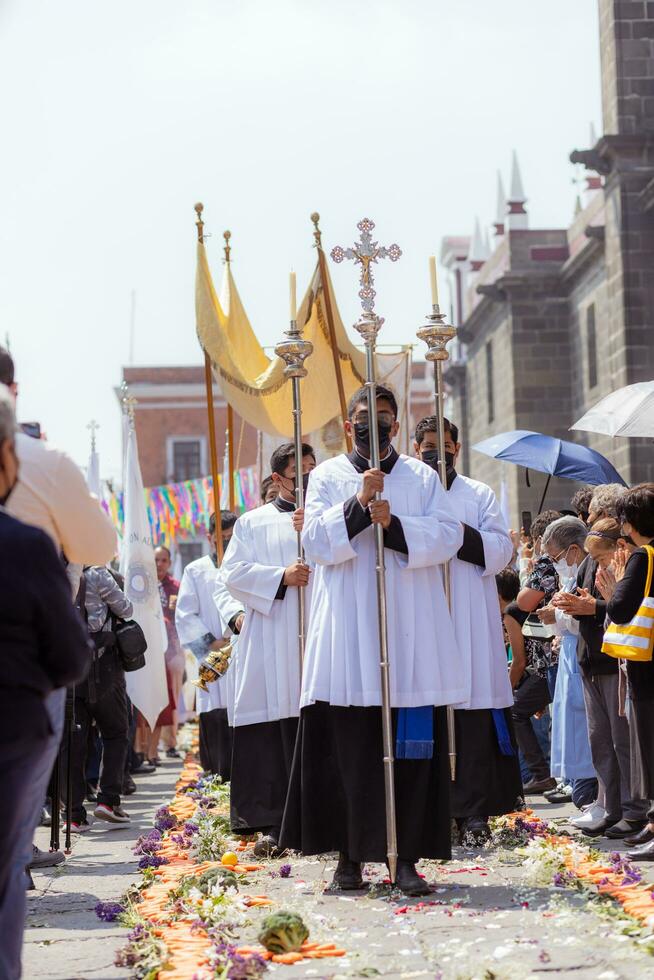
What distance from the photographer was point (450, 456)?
8516 millimetres

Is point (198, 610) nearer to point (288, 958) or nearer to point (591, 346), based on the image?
point (288, 958)

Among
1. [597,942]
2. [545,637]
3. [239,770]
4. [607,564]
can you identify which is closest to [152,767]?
[545,637]

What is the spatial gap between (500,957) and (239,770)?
338 centimetres

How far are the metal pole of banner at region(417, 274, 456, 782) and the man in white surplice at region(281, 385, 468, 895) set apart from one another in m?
0.87

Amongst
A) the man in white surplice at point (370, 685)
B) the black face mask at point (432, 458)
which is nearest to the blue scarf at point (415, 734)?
the man in white surplice at point (370, 685)

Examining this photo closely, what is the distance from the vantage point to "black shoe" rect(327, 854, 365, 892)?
21.0 ft

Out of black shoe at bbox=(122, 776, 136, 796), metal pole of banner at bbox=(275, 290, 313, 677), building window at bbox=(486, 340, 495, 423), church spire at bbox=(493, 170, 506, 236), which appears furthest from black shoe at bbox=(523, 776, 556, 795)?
church spire at bbox=(493, 170, 506, 236)

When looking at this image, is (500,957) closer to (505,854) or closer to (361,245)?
(505,854)

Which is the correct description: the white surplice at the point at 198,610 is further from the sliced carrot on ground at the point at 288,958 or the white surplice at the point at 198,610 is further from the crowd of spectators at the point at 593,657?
the sliced carrot on ground at the point at 288,958

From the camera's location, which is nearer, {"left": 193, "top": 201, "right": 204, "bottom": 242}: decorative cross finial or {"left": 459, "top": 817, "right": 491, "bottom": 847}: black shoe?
{"left": 459, "top": 817, "right": 491, "bottom": 847}: black shoe

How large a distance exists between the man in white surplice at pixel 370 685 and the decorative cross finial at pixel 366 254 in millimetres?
747

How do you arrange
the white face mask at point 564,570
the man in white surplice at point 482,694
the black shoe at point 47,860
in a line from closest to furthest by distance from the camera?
the man in white surplice at point 482,694
the black shoe at point 47,860
the white face mask at point 564,570

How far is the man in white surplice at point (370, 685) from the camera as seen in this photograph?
20.9 feet

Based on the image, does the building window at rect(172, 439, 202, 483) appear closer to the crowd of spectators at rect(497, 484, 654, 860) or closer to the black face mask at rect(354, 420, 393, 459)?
the crowd of spectators at rect(497, 484, 654, 860)
